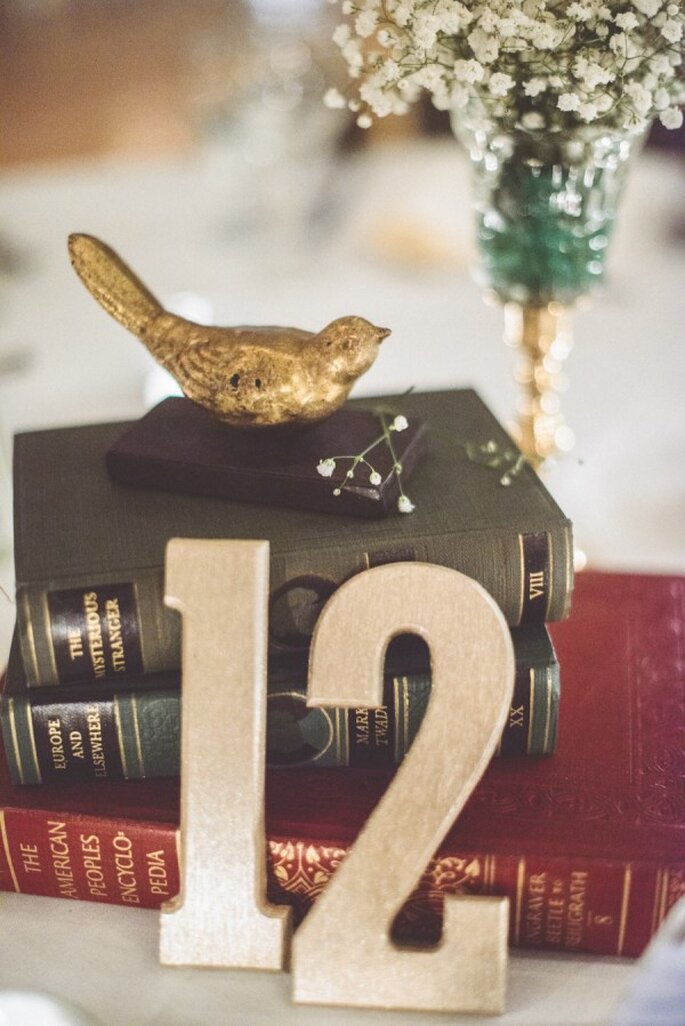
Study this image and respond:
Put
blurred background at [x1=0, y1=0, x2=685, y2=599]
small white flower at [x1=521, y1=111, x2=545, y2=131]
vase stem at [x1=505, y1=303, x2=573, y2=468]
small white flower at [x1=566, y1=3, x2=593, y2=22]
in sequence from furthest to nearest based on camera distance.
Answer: blurred background at [x1=0, y1=0, x2=685, y2=599] → vase stem at [x1=505, y1=303, x2=573, y2=468] → small white flower at [x1=521, y1=111, x2=545, y2=131] → small white flower at [x1=566, y1=3, x2=593, y2=22]

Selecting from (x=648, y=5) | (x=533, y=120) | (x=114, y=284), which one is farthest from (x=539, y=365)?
(x=114, y=284)

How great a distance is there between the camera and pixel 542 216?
0.90 m

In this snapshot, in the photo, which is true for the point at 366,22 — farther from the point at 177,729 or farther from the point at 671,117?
the point at 177,729

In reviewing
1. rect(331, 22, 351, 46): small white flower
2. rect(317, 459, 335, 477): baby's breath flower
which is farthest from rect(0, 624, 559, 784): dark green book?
rect(331, 22, 351, 46): small white flower

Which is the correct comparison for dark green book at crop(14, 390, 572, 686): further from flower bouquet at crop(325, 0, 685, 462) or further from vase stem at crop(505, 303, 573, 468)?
vase stem at crop(505, 303, 573, 468)

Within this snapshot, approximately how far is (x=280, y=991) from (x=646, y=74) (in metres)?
0.70

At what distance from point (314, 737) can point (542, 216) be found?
52cm

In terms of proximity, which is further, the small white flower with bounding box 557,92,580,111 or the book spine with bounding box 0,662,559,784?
the small white flower with bounding box 557,92,580,111

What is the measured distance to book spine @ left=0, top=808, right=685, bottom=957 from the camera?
1.93 ft

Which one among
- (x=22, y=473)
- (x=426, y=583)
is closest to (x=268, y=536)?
(x=426, y=583)

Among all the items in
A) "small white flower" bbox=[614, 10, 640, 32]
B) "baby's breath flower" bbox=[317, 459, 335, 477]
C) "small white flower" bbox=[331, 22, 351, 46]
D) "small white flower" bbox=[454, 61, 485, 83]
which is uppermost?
"small white flower" bbox=[614, 10, 640, 32]

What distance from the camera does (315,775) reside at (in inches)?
26.0

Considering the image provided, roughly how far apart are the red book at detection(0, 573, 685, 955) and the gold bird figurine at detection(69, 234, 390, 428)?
240mm

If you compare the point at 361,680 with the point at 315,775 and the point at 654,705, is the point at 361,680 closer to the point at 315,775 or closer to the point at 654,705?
the point at 315,775
